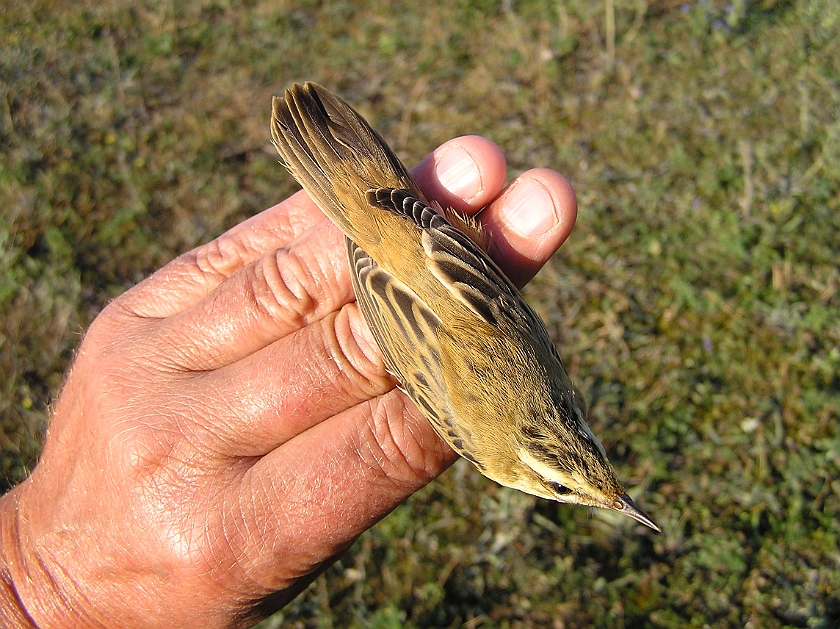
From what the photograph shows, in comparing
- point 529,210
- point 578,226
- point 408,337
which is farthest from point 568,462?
point 578,226

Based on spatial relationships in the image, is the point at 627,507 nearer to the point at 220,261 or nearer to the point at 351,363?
the point at 351,363

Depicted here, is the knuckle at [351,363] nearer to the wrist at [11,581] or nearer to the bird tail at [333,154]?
the bird tail at [333,154]

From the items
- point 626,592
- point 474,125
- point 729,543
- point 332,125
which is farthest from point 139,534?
point 474,125

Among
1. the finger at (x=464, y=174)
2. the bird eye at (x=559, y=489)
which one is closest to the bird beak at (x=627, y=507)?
the bird eye at (x=559, y=489)

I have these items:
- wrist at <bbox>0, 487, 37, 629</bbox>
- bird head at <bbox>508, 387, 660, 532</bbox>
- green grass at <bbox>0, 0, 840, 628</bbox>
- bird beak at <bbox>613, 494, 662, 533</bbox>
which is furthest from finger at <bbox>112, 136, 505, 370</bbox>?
green grass at <bbox>0, 0, 840, 628</bbox>

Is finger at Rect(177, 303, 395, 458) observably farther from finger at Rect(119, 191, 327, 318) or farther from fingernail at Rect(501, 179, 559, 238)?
fingernail at Rect(501, 179, 559, 238)

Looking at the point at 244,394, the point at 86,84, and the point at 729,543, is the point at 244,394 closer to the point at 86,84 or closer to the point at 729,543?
the point at 729,543
